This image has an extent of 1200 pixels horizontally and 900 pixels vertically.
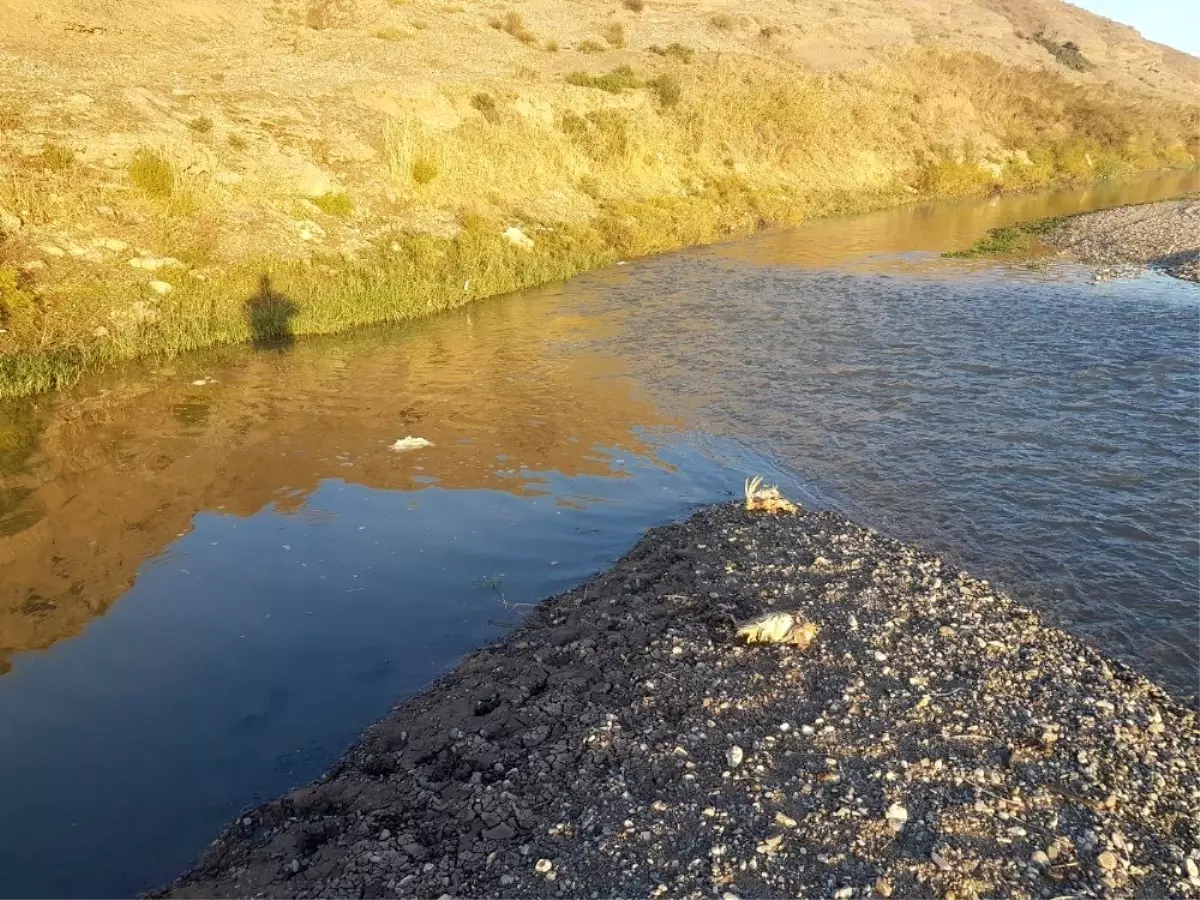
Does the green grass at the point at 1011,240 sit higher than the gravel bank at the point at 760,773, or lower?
higher

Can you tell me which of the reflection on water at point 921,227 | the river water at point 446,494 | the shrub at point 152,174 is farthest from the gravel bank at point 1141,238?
the shrub at point 152,174

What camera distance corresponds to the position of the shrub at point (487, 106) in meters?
39.4

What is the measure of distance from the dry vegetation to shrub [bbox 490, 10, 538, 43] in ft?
0.89

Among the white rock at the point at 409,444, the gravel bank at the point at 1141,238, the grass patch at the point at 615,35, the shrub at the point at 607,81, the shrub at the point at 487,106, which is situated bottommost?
the white rock at the point at 409,444

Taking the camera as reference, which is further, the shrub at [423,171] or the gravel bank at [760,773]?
the shrub at [423,171]

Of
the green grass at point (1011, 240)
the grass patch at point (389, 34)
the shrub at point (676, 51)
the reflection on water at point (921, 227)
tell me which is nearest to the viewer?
the green grass at point (1011, 240)

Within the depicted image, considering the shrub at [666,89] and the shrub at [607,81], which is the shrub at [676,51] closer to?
the shrub at [666,89]

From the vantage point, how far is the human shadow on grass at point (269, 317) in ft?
76.8

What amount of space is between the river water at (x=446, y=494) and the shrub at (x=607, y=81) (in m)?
27.1

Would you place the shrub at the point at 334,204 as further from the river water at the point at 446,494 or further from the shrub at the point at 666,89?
the shrub at the point at 666,89

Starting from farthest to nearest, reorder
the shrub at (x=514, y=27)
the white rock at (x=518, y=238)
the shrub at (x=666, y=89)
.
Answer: the shrub at (x=514, y=27), the shrub at (x=666, y=89), the white rock at (x=518, y=238)

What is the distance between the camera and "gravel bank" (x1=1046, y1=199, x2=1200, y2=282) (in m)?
30.7

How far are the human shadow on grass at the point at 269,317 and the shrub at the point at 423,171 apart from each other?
1068cm

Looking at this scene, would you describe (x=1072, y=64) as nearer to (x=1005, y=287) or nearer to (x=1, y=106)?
(x=1005, y=287)
